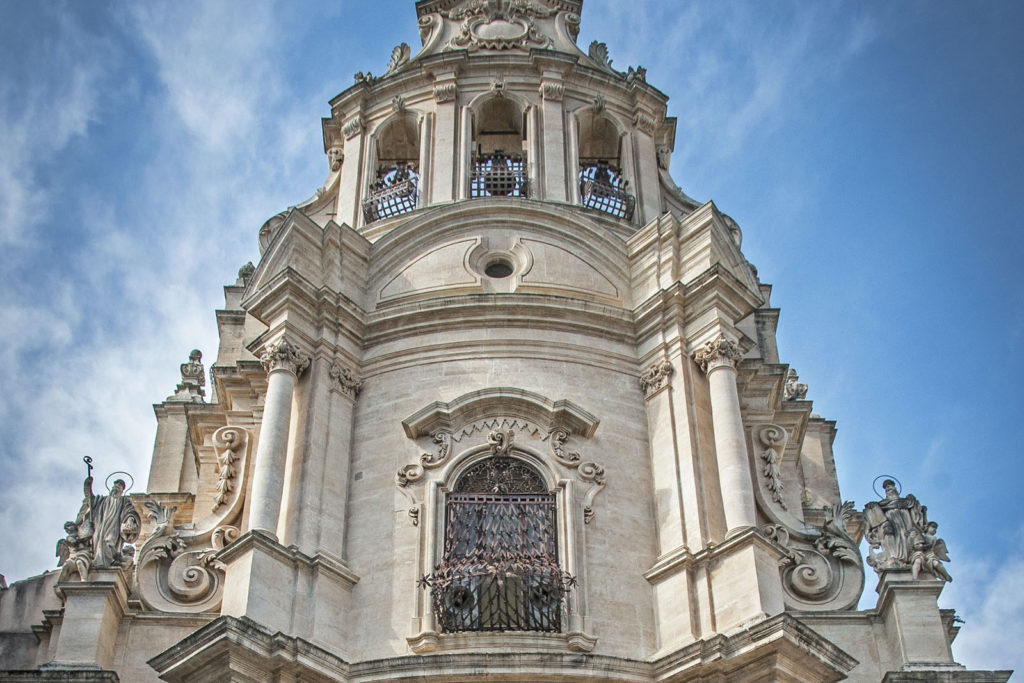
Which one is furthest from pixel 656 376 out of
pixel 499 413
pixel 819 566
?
A: pixel 819 566

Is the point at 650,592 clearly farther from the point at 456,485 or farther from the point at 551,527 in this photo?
the point at 456,485

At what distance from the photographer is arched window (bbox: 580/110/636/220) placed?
894 inches

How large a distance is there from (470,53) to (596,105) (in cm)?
239

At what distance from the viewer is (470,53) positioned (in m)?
24.0

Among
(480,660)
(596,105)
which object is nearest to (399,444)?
(480,660)

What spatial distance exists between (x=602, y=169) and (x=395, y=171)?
353cm

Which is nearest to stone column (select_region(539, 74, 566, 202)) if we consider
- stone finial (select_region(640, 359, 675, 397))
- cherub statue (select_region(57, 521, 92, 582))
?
stone finial (select_region(640, 359, 675, 397))

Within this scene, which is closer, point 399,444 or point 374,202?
point 399,444

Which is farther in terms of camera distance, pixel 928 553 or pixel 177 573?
pixel 177 573

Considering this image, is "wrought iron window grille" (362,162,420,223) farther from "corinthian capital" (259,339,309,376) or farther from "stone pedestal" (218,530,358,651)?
"stone pedestal" (218,530,358,651)

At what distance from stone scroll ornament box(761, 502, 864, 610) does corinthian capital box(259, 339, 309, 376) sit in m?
6.36

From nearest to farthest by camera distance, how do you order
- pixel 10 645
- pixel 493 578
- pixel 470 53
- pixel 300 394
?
pixel 493 578
pixel 10 645
pixel 300 394
pixel 470 53

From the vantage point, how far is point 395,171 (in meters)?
23.7

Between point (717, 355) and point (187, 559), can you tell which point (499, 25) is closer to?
point (717, 355)
